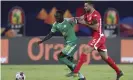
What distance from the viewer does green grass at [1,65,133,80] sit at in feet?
51.5

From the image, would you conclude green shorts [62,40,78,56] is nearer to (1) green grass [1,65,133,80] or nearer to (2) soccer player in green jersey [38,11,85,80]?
(2) soccer player in green jersey [38,11,85,80]

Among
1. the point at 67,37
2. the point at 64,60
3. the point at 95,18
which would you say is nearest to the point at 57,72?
the point at 67,37

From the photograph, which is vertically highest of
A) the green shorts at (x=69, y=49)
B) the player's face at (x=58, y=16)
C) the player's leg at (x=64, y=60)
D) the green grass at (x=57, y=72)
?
the player's face at (x=58, y=16)

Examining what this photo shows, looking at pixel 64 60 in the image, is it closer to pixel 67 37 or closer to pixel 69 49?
pixel 69 49

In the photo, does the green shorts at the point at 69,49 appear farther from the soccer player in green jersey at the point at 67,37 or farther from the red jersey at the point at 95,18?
the red jersey at the point at 95,18

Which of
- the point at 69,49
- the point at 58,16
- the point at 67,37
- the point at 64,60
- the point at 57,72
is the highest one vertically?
the point at 58,16

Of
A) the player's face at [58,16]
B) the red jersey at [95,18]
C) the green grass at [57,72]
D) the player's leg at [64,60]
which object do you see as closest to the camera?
the red jersey at [95,18]

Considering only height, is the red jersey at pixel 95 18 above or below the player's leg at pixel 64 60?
above

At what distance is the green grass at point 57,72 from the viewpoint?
15688 mm

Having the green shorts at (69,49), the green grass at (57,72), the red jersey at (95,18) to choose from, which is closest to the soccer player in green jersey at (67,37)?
the green shorts at (69,49)

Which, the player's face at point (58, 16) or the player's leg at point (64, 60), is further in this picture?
the player's face at point (58, 16)

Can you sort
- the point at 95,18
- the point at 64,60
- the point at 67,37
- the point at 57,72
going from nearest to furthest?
the point at 95,18, the point at 64,60, the point at 67,37, the point at 57,72

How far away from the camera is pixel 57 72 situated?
685 inches

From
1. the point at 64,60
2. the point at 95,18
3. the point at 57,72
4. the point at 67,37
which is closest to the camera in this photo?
the point at 95,18
